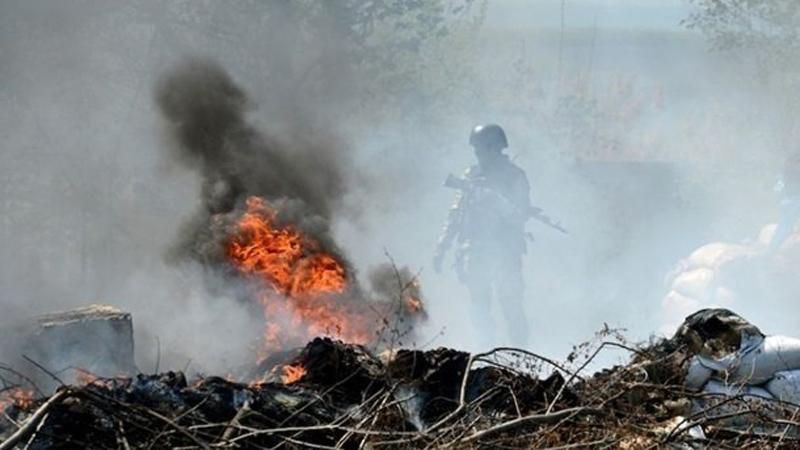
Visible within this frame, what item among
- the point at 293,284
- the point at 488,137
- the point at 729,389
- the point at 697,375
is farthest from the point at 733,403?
the point at 488,137

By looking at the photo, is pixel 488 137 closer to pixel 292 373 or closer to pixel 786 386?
pixel 292 373

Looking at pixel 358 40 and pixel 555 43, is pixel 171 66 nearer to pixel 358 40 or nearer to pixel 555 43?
pixel 358 40

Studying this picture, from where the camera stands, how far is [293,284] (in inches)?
324

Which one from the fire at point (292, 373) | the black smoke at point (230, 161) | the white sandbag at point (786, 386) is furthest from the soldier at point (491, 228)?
the white sandbag at point (786, 386)

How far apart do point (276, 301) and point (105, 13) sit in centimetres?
718

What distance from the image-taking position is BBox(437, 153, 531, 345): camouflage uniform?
975 centimetres

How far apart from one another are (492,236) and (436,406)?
4.71m

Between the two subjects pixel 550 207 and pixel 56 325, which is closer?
pixel 56 325

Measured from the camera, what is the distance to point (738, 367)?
550 centimetres

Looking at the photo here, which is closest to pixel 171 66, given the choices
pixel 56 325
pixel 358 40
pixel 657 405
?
pixel 358 40

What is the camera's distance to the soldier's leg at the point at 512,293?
9.90 m

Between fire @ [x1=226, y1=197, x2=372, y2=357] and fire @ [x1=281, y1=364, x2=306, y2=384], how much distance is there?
1651mm

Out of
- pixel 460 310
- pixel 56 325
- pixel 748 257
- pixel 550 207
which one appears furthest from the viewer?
pixel 550 207

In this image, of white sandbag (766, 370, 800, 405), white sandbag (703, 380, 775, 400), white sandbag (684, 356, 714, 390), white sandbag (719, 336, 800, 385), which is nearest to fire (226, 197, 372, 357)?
white sandbag (684, 356, 714, 390)
